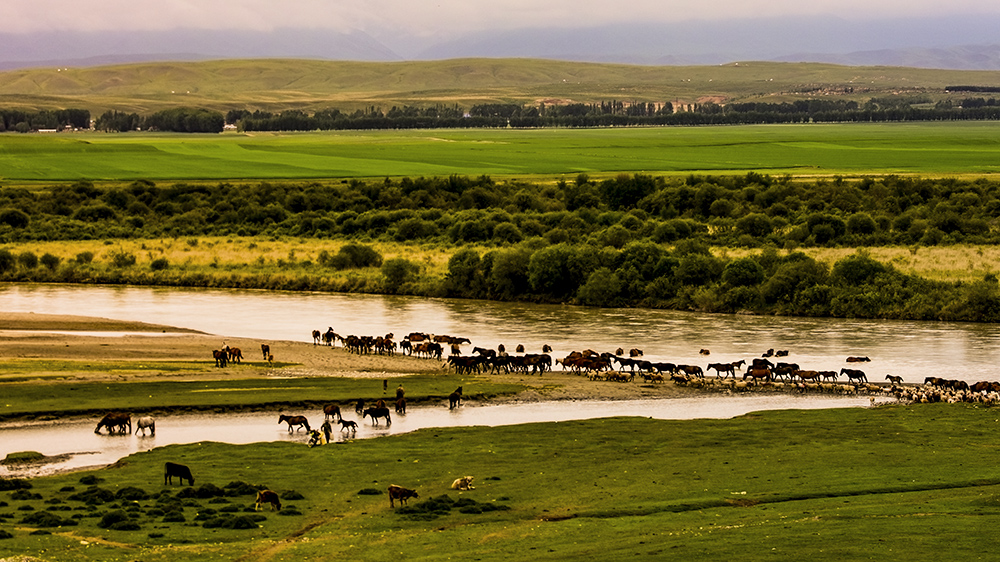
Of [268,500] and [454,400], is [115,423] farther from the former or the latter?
[268,500]

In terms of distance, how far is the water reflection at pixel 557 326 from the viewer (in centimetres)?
4369

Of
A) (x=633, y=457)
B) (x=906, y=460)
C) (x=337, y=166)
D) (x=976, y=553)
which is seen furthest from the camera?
(x=337, y=166)

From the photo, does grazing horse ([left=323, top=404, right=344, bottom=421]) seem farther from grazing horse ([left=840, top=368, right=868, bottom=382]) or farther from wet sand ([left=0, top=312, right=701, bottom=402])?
grazing horse ([left=840, top=368, right=868, bottom=382])

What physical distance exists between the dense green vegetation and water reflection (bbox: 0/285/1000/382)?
1.61 meters

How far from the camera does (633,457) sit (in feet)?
92.4

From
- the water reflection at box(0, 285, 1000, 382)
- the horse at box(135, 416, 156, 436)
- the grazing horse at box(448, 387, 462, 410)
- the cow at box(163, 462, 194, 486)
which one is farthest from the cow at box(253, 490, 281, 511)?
the water reflection at box(0, 285, 1000, 382)

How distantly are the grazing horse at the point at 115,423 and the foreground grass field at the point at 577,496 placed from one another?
298 centimetres

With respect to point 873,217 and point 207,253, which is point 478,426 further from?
point 873,217

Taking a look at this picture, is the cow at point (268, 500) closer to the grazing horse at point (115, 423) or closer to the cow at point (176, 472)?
the cow at point (176, 472)

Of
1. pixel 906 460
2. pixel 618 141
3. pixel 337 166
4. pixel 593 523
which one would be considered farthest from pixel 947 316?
pixel 618 141

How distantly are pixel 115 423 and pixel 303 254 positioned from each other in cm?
4280

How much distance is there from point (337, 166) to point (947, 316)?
316 ft

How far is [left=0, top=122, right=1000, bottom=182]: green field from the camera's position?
128375 mm

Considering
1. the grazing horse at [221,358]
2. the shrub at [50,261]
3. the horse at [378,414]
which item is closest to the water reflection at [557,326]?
the shrub at [50,261]
